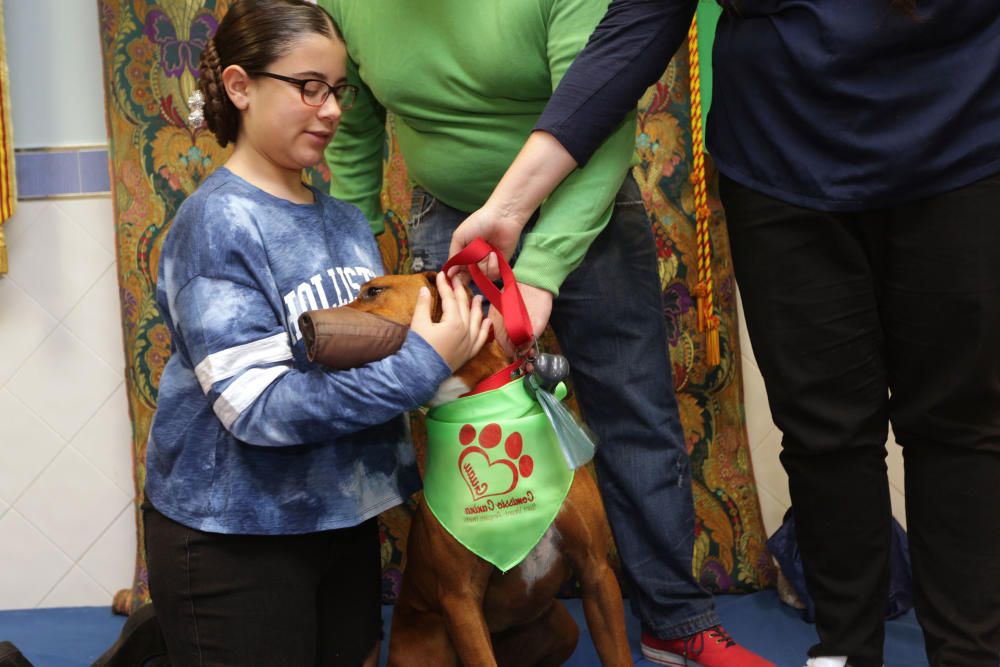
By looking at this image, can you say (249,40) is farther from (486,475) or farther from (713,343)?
(713,343)

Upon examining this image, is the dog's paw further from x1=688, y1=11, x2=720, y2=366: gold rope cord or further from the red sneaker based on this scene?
x1=688, y1=11, x2=720, y2=366: gold rope cord

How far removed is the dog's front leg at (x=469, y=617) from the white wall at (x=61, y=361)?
126cm

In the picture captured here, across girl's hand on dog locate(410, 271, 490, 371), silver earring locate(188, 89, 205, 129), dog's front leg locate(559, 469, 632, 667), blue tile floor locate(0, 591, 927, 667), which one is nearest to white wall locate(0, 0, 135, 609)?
blue tile floor locate(0, 591, 927, 667)

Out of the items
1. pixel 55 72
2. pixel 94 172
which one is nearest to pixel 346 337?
pixel 94 172

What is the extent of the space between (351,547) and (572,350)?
512 mm

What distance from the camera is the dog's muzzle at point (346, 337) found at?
116 cm

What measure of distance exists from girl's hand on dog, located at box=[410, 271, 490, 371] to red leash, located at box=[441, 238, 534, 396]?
0.11ft

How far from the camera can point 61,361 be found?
2.21 metres

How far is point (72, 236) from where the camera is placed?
219 cm

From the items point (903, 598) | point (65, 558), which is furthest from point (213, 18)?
point (903, 598)

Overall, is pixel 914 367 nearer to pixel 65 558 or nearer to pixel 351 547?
pixel 351 547

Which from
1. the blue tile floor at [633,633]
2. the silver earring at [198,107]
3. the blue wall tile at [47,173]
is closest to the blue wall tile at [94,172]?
the blue wall tile at [47,173]

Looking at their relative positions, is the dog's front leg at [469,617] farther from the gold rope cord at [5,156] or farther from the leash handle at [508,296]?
the gold rope cord at [5,156]

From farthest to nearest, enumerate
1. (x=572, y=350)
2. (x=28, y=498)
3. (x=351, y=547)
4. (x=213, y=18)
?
(x=28, y=498) < (x=213, y=18) < (x=572, y=350) < (x=351, y=547)
